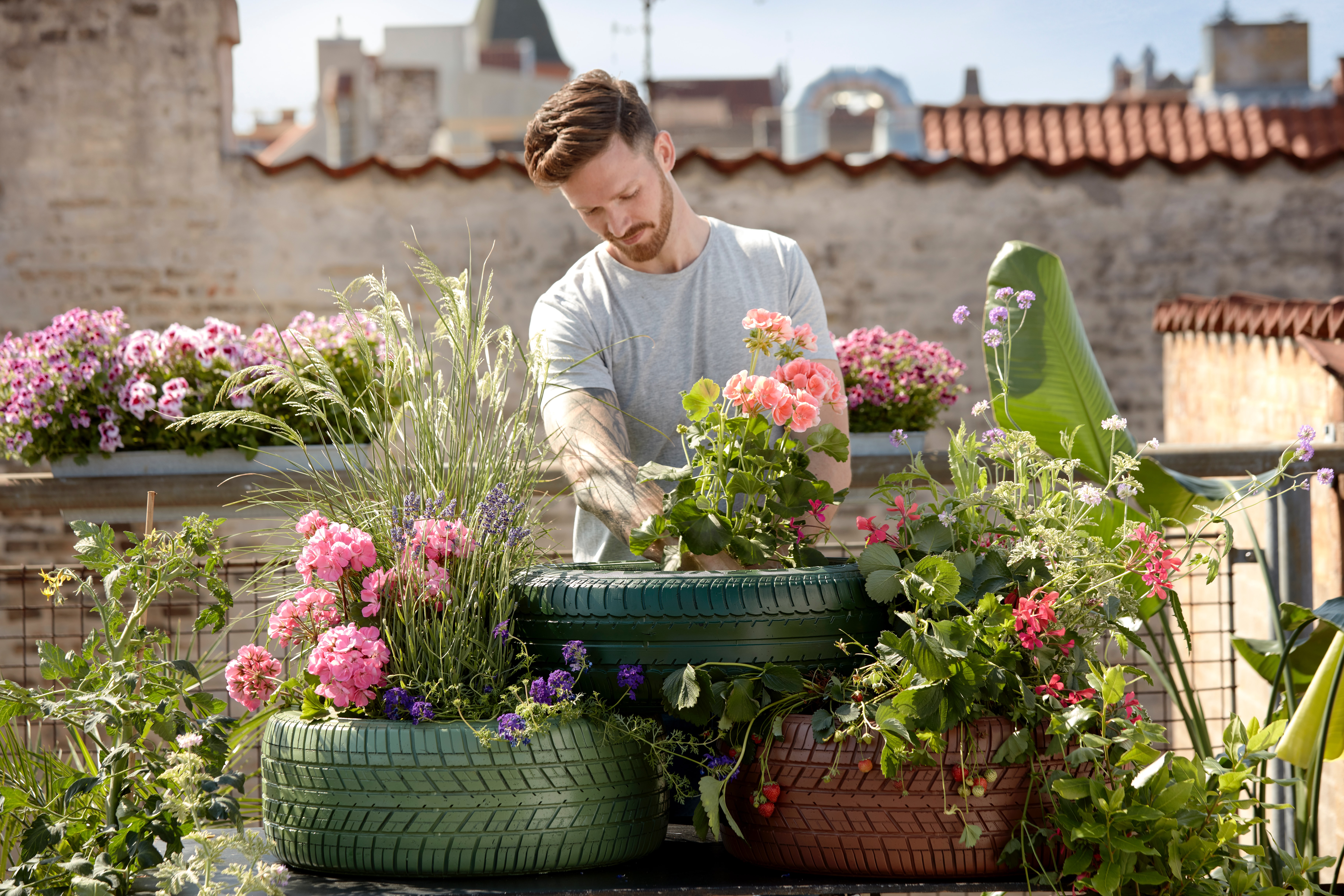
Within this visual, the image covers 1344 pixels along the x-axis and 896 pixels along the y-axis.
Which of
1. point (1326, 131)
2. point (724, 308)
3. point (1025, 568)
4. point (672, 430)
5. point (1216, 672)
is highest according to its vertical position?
point (1326, 131)

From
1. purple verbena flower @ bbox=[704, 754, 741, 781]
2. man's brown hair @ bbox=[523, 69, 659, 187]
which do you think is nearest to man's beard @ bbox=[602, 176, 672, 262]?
man's brown hair @ bbox=[523, 69, 659, 187]

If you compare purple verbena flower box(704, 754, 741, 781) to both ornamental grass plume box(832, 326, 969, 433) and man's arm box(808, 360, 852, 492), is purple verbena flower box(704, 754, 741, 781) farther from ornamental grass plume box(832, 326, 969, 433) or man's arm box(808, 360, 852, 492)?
ornamental grass plume box(832, 326, 969, 433)

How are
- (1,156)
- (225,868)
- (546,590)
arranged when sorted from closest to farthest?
1. (225,868)
2. (546,590)
3. (1,156)

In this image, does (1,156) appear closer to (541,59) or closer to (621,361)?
(621,361)

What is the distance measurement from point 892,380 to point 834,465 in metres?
1.95

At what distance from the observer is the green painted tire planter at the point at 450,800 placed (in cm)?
130

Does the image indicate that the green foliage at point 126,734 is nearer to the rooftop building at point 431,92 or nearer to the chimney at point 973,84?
the rooftop building at point 431,92

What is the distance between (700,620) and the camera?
53.4 inches

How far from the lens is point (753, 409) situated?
144 centimetres

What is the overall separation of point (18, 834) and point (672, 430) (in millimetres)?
1282

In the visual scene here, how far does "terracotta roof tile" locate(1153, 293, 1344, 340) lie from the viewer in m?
4.06

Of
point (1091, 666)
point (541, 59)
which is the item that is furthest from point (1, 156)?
point (541, 59)

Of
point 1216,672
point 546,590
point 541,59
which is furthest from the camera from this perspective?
point 541,59

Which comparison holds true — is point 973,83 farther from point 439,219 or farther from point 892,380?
point 892,380
